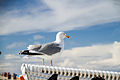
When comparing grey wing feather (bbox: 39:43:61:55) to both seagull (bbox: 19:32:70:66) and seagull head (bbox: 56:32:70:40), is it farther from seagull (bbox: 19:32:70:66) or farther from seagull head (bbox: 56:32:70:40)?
seagull head (bbox: 56:32:70:40)

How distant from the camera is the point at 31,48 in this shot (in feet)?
16.2

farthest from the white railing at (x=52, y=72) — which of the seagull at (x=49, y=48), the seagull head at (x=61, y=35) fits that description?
the seagull head at (x=61, y=35)

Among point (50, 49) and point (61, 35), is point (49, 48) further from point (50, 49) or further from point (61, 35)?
point (61, 35)

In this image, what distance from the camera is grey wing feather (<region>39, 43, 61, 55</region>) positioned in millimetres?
5074

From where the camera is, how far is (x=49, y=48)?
5.15 metres

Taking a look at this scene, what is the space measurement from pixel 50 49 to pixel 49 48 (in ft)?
0.11

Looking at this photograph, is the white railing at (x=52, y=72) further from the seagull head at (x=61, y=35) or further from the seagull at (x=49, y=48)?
the seagull head at (x=61, y=35)

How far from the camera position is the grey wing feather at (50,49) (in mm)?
5074

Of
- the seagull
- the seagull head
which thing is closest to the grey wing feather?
the seagull

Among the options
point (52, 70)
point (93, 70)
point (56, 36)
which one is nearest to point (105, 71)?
point (93, 70)

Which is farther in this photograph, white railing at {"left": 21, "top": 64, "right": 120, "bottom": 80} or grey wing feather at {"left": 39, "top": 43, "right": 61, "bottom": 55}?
grey wing feather at {"left": 39, "top": 43, "right": 61, "bottom": 55}

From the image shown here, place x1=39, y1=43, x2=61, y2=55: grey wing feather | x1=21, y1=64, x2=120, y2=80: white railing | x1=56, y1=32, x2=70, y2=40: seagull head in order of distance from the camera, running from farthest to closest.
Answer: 1. x1=56, y1=32, x2=70, y2=40: seagull head
2. x1=39, y1=43, x2=61, y2=55: grey wing feather
3. x1=21, y1=64, x2=120, y2=80: white railing

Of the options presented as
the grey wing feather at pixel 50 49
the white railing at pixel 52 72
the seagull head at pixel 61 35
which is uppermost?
the seagull head at pixel 61 35

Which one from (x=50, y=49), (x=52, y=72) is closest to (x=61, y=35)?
(x=50, y=49)
